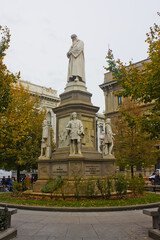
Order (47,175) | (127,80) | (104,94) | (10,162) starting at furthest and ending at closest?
(104,94)
(10,162)
(47,175)
(127,80)

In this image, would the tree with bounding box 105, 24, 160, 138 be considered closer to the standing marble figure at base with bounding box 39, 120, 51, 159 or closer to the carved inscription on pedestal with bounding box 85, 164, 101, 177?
the carved inscription on pedestal with bounding box 85, 164, 101, 177

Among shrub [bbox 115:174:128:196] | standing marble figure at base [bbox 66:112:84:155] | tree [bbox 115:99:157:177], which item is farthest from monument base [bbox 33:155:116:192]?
tree [bbox 115:99:157:177]

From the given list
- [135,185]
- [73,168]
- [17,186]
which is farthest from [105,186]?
[17,186]

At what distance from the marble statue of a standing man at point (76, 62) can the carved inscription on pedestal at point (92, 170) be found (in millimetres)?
6338

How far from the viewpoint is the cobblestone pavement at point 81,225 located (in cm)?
616

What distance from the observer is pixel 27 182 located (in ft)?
50.4

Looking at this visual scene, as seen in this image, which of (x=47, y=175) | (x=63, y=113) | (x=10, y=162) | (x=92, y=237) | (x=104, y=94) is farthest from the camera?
(x=104, y=94)

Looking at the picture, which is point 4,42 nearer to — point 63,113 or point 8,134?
point 8,134

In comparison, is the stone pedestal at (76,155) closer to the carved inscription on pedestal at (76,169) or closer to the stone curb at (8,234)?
the carved inscription on pedestal at (76,169)

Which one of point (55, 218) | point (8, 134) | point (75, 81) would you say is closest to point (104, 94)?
point (75, 81)

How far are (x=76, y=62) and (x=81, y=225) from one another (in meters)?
12.6

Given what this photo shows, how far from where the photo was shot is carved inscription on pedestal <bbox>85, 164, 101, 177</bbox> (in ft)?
45.6

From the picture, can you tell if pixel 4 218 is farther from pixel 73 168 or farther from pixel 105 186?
pixel 73 168

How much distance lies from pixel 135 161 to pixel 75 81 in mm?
13222
